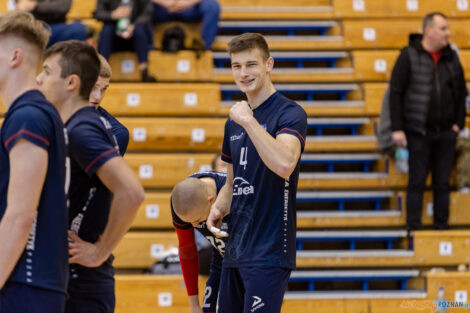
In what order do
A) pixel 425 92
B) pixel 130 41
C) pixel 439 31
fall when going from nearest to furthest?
pixel 439 31 → pixel 425 92 → pixel 130 41

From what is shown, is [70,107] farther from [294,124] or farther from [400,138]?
[400,138]

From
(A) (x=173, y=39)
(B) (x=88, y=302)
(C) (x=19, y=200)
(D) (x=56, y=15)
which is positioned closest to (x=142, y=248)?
(A) (x=173, y=39)

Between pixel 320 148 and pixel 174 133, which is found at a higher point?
pixel 174 133

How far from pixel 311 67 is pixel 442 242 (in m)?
2.99

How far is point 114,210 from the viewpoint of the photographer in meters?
2.55

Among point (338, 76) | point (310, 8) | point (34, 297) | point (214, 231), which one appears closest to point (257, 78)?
point (214, 231)

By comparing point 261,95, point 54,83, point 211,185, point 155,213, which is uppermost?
point 54,83

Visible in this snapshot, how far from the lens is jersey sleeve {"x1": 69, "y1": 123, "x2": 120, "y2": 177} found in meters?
2.51

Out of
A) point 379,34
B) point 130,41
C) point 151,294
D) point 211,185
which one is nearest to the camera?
point 211,185

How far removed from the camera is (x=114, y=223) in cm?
258

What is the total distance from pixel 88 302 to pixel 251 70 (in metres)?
1.43

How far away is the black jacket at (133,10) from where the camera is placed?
7.93 m

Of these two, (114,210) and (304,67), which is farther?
(304,67)

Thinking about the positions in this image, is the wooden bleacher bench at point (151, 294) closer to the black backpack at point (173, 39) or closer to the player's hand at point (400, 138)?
the player's hand at point (400, 138)
